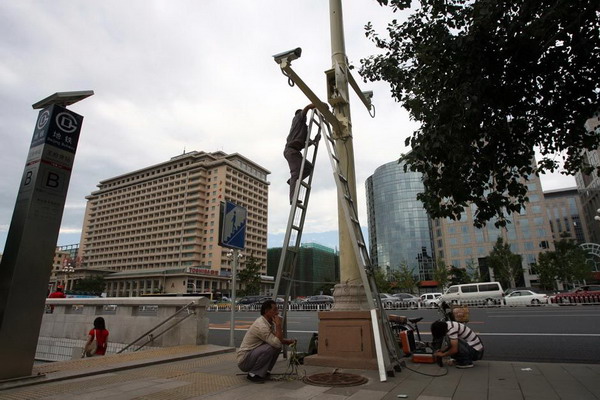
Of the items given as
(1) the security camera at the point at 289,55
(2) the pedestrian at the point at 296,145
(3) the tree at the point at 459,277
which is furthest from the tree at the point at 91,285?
(1) the security camera at the point at 289,55

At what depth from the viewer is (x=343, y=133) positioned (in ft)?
22.1

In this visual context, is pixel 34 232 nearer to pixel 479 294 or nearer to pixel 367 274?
pixel 367 274

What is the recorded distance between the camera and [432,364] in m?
5.95

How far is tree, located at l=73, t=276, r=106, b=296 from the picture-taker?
10031 centimetres

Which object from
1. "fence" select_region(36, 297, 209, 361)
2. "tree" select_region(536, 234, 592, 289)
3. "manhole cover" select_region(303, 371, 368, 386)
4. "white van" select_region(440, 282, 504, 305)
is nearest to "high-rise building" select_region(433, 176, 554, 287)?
Result: "tree" select_region(536, 234, 592, 289)

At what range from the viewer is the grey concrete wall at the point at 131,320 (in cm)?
893

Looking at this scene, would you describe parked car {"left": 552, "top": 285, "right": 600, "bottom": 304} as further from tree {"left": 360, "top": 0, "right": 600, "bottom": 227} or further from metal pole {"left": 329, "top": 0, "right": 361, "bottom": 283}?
metal pole {"left": 329, "top": 0, "right": 361, "bottom": 283}

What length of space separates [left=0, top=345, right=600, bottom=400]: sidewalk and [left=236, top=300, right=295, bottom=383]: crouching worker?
179mm

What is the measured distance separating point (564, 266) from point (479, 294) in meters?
31.2

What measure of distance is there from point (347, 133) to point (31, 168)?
5.17m

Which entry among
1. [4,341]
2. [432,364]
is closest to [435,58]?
[432,364]

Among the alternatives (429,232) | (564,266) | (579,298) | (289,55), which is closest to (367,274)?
(289,55)

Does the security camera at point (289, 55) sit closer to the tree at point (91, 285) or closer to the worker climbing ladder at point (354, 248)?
the worker climbing ladder at point (354, 248)

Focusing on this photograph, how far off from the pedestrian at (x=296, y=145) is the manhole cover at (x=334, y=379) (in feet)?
9.68
